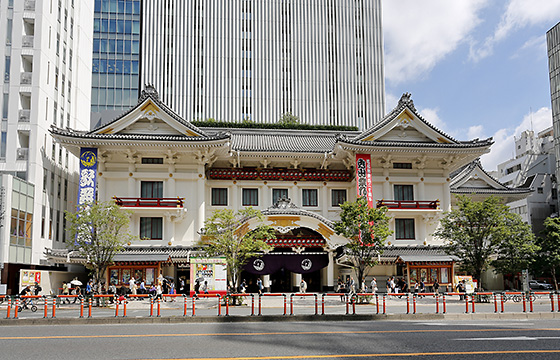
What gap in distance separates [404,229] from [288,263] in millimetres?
9871

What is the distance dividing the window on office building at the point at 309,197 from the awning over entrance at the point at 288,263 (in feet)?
15.6

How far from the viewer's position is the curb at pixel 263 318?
19.0m

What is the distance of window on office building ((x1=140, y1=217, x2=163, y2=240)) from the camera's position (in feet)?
122

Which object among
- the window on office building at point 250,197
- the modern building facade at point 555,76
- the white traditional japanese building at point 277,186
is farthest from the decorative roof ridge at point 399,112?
the modern building facade at point 555,76

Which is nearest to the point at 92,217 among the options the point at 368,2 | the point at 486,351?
the point at 486,351

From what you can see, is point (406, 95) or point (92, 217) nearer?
point (92, 217)

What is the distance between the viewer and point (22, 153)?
37.9m

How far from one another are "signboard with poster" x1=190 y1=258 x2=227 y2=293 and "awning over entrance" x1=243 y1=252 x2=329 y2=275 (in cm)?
985

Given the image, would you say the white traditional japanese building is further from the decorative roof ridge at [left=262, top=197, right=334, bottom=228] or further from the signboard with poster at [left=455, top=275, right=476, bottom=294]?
the signboard with poster at [left=455, top=275, right=476, bottom=294]

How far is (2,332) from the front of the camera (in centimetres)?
1580

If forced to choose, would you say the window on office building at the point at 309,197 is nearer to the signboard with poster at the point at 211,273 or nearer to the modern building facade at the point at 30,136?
the signboard with poster at the point at 211,273

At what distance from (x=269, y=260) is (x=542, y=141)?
64.3 meters

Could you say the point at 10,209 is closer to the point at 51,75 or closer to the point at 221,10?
the point at 51,75

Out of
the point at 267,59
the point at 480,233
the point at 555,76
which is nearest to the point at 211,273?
the point at 480,233
